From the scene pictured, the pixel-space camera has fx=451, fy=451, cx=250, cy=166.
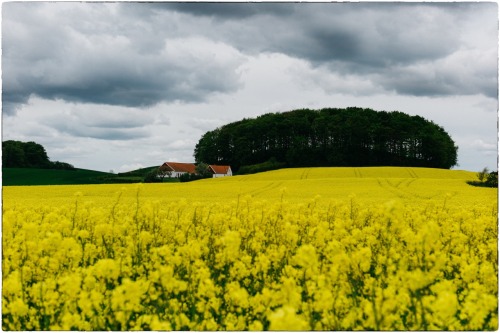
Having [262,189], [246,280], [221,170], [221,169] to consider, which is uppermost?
[221,169]

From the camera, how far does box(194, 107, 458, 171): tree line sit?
4372 cm

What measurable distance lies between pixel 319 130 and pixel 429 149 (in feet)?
35.2

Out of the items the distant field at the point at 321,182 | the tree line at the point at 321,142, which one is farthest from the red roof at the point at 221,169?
the distant field at the point at 321,182

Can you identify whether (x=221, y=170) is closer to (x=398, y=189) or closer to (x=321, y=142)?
(x=321, y=142)

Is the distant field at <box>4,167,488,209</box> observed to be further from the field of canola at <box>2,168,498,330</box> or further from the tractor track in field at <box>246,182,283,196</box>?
the field of canola at <box>2,168,498,330</box>

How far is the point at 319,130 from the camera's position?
152 feet

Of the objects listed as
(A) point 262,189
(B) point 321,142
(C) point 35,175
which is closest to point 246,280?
(C) point 35,175

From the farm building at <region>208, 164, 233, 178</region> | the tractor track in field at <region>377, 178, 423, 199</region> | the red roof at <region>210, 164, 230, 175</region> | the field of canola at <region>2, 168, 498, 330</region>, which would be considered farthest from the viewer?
the red roof at <region>210, 164, 230, 175</region>

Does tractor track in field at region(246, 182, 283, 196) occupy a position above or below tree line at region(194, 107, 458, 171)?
below

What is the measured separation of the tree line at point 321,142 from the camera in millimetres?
43719

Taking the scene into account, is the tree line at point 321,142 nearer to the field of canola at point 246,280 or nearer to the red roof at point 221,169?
the red roof at point 221,169

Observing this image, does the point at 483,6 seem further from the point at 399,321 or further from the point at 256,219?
the point at 256,219

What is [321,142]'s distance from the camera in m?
48.3

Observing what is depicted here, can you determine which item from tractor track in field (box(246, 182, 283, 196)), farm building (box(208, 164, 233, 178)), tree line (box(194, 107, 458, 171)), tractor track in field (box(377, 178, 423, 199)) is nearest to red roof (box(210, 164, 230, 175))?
farm building (box(208, 164, 233, 178))
